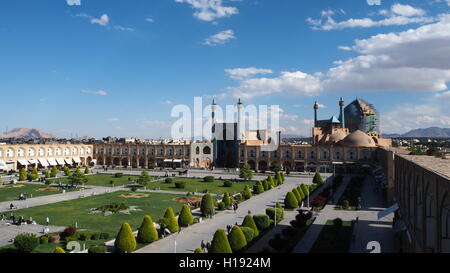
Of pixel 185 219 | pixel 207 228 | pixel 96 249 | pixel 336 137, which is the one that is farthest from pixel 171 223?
pixel 336 137

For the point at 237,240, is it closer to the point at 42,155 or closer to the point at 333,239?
the point at 333,239

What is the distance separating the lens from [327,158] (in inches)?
3123

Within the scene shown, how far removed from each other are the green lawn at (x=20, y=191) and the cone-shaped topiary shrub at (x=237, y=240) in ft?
109

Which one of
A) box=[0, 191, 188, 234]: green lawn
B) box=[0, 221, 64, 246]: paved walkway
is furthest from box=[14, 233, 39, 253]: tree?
box=[0, 191, 188, 234]: green lawn

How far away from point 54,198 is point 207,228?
2415 cm

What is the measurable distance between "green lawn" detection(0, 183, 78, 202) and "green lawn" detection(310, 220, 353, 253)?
36.7 metres

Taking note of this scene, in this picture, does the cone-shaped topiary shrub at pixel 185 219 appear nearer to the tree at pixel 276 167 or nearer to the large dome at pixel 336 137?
the tree at pixel 276 167

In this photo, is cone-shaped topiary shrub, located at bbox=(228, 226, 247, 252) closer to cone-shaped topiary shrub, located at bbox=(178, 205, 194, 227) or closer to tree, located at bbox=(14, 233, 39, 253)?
cone-shaped topiary shrub, located at bbox=(178, 205, 194, 227)

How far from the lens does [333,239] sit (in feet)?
88.8

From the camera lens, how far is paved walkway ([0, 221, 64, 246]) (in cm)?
2735

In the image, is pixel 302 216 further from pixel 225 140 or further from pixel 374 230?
pixel 225 140

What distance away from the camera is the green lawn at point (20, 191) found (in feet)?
150

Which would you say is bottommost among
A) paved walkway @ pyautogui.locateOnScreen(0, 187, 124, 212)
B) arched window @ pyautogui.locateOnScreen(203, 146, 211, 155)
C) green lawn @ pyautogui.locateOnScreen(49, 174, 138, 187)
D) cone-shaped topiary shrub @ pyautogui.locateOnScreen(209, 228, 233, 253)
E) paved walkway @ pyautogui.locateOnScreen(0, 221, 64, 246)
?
paved walkway @ pyautogui.locateOnScreen(0, 221, 64, 246)
